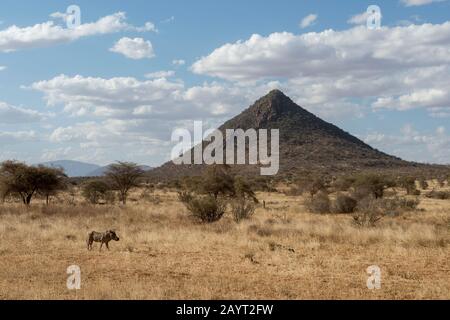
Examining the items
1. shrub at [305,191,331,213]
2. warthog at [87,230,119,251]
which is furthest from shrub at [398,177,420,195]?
warthog at [87,230,119,251]

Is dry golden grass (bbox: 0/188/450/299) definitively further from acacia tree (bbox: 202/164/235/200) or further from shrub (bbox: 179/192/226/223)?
acacia tree (bbox: 202/164/235/200)

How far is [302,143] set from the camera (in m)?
108

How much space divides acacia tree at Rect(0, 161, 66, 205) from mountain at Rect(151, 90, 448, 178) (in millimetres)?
56204

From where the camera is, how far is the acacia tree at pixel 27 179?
3584 cm

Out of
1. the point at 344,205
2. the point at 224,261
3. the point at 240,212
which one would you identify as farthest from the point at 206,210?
the point at 344,205

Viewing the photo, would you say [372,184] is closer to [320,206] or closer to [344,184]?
[320,206]

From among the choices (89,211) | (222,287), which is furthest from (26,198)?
(222,287)

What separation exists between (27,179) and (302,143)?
255 feet

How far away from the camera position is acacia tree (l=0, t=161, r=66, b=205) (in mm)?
35844

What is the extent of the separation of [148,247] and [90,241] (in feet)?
6.27

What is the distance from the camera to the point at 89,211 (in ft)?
101

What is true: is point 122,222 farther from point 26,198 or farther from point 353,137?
point 353,137

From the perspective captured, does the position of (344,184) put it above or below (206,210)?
above
